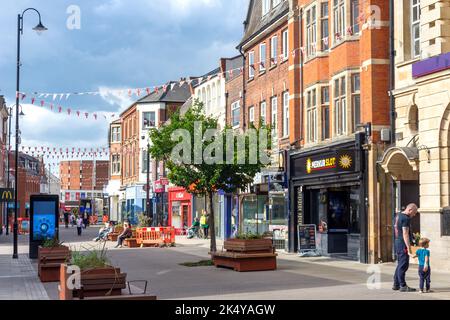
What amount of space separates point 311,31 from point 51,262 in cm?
1385

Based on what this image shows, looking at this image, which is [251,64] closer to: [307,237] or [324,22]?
[324,22]

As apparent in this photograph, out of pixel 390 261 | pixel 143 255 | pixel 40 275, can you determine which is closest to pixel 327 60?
pixel 390 261

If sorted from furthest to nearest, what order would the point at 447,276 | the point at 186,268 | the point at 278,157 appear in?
the point at 278,157 < the point at 186,268 < the point at 447,276

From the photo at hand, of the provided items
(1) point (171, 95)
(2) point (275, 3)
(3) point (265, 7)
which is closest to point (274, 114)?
(2) point (275, 3)

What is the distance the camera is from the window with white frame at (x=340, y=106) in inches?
959

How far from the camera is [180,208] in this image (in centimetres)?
5234

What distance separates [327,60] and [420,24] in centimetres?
649

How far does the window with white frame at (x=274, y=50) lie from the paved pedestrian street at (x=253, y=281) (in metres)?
10.4

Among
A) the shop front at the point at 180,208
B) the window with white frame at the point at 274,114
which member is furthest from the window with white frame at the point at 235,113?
the shop front at the point at 180,208

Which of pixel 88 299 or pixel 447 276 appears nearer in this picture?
pixel 88 299

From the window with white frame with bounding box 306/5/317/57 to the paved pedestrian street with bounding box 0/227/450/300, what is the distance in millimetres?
7881

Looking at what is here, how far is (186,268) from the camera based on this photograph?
21.7 metres
